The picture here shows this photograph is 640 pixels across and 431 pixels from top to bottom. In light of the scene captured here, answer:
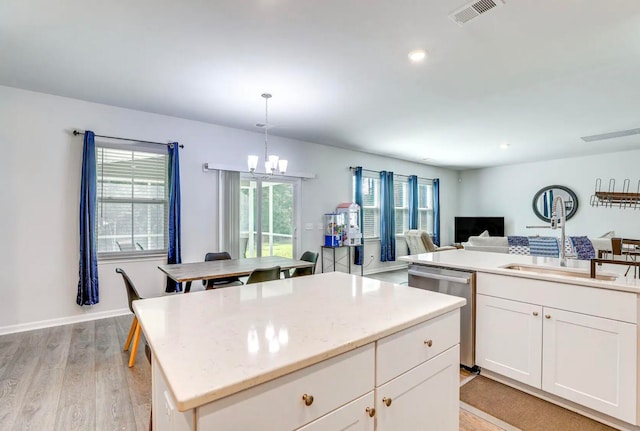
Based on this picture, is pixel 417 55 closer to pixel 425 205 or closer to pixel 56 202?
pixel 56 202

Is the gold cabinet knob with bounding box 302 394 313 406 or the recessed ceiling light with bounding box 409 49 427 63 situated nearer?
the gold cabinet knob with bounding box 302 394 313 406

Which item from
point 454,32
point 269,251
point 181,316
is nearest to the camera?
point 181,316

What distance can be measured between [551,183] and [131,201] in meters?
8.95

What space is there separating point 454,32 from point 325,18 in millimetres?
1025

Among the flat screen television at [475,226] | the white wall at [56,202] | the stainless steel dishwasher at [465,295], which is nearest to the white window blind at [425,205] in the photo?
the flat screen television at [475,226]

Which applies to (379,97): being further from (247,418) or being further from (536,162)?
(536,162)

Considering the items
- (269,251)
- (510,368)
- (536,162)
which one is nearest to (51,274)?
(269,251)

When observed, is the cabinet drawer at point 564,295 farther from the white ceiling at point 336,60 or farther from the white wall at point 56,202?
the white wall at point 56,202

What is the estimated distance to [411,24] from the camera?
2.37 m

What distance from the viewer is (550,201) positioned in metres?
7.73

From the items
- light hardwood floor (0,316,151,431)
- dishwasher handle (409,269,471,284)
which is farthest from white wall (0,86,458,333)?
dishwasher handle (409,269,471,284)

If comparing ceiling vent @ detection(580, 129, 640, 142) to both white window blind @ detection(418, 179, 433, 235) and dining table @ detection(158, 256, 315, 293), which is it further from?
dining table @ detection(158, 256, 315, 293)

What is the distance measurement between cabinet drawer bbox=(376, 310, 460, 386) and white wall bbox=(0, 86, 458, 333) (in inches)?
161

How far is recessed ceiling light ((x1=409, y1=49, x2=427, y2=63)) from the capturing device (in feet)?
8.98
